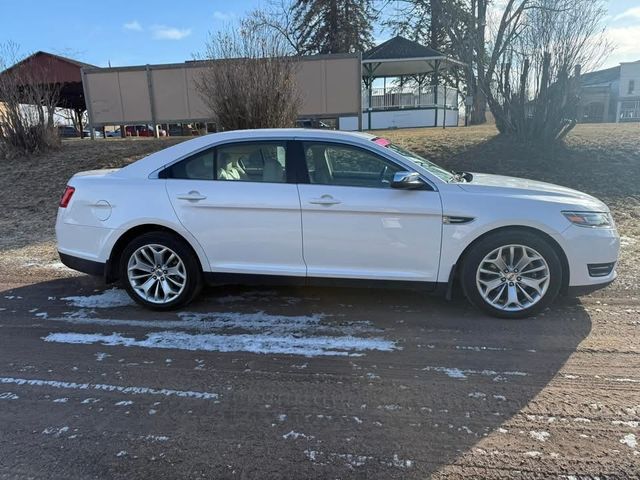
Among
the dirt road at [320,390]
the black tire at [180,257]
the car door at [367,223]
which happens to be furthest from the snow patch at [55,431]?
the car door at [367,223]

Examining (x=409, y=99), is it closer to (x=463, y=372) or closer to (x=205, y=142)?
(x=205, y=142)

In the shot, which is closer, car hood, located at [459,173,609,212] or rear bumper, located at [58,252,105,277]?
car hood, located at [459,173,609,212]

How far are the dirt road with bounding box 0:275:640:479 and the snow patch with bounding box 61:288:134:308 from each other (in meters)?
0.05

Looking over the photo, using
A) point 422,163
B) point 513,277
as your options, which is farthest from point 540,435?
point 422,163

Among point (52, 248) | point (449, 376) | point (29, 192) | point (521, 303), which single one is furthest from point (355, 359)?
point (29, 192)

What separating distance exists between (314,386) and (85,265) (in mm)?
2755

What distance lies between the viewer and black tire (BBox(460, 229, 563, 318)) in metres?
4.07

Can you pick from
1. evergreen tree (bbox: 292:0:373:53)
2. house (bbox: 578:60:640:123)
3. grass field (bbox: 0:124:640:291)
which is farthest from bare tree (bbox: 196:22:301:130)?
house (bbox: 578:60:640:123)

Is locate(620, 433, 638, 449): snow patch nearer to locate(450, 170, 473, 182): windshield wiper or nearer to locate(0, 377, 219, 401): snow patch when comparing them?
locate(0, 377, 219, 401): snow patch

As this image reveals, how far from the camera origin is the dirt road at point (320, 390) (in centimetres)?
254

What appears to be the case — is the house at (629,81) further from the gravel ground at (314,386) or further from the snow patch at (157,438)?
the snow patch at (157,438)

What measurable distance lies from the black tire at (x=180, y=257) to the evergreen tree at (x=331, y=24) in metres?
33.4

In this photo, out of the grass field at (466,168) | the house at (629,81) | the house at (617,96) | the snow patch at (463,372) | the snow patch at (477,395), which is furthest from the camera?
the house at (629,81)

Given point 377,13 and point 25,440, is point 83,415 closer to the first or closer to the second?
point 25,440
